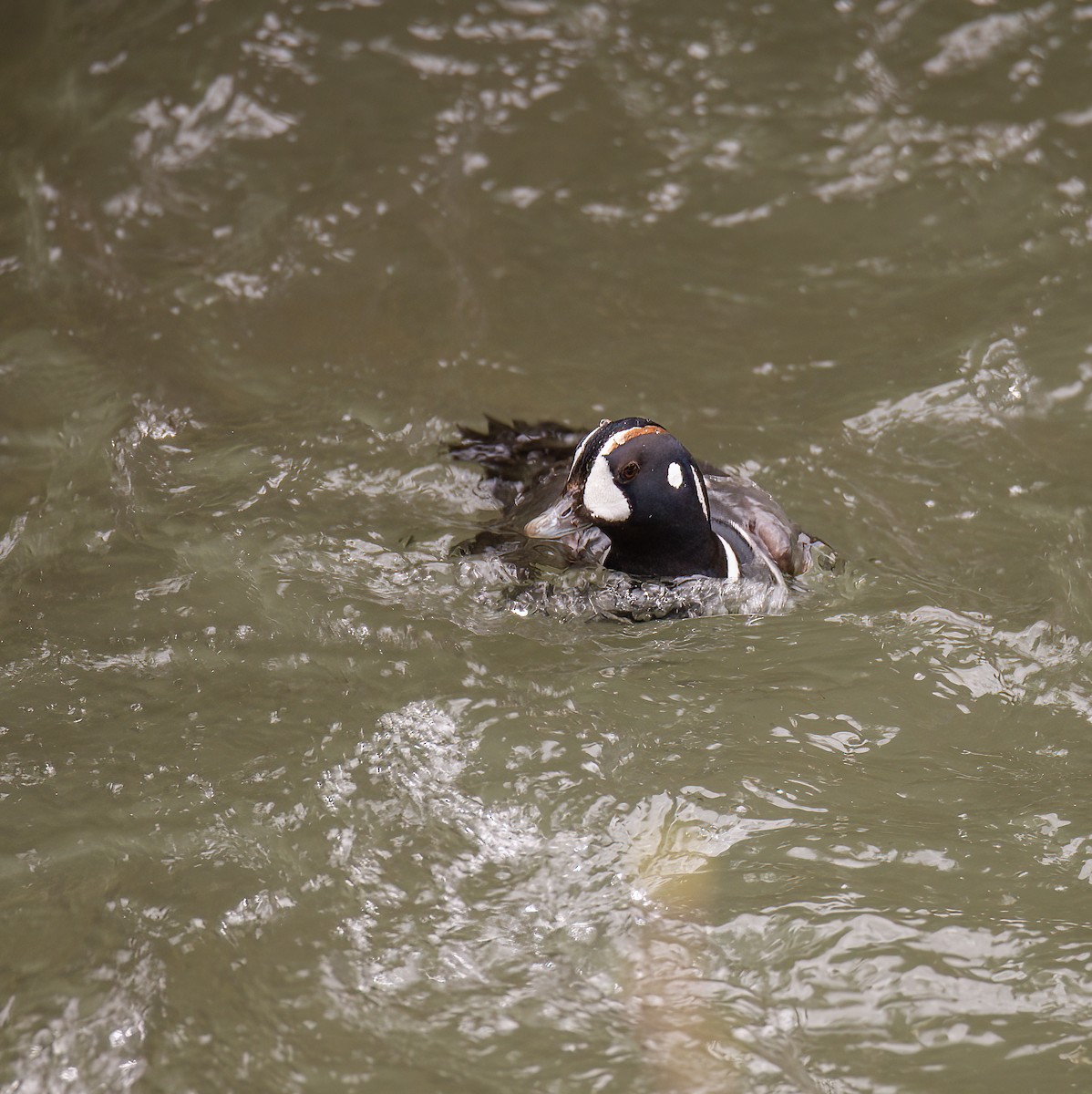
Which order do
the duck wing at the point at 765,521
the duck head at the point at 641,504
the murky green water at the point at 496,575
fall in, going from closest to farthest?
the murky green water at the point at 496,575, the duck head at the point at 641,504, the duck wing at the point at 765,521

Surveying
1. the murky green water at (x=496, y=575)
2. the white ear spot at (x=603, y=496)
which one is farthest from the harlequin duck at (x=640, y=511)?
the murky green water at (x=496, y=575)

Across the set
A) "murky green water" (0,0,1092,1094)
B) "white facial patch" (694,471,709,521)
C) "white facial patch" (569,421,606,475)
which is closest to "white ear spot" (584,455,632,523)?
"white facial patch" (569,421,606,475)

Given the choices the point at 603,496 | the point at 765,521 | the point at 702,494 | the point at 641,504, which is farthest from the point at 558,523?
the point at 765,521

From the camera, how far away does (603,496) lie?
391cm

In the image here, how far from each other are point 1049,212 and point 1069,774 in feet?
11.1

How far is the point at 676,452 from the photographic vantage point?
385cm

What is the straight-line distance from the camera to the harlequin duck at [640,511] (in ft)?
12.7

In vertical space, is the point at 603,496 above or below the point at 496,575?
above

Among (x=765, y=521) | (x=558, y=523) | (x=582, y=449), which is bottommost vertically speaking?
(x=765, y=521)

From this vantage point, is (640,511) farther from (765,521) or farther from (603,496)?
(765,521)

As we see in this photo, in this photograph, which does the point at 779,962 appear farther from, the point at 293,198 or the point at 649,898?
the point at 293,198

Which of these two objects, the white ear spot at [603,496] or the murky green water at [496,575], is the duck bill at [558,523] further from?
the murky green water at [496,575]

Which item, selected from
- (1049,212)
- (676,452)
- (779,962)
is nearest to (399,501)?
(676,452)

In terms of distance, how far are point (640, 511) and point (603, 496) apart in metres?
0.13
